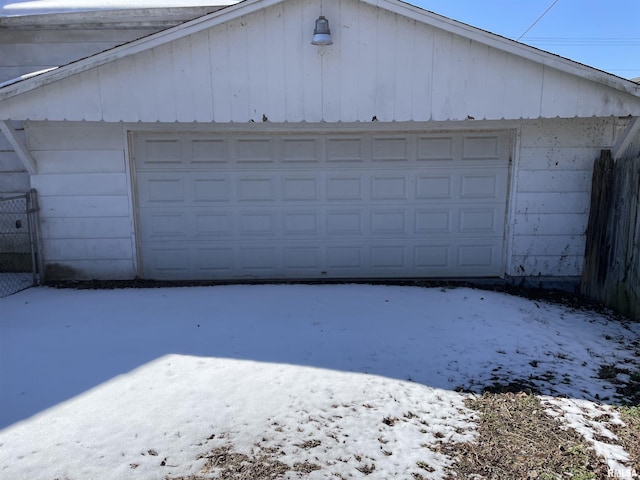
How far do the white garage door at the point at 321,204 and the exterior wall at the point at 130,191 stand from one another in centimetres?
21

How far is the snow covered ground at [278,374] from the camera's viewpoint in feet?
8.61

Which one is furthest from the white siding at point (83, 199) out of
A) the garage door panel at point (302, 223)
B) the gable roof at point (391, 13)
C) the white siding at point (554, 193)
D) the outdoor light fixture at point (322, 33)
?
the white siding at point (554, 193)

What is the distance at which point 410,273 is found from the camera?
684 cm

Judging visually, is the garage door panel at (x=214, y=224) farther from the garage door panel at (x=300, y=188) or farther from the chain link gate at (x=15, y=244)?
the chain link gate at (x=15, y=244)

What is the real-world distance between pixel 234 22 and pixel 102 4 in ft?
9.62

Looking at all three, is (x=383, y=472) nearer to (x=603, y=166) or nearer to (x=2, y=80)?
(x=603, y=166)

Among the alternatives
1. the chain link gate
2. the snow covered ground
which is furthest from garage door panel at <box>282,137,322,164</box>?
the chain link gate

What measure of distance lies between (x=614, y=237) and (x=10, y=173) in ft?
28.9

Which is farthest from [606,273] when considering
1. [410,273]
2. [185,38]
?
[185,38]

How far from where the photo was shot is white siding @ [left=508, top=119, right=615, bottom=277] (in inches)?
248

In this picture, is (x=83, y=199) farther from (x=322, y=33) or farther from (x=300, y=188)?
(x=322, y=33)

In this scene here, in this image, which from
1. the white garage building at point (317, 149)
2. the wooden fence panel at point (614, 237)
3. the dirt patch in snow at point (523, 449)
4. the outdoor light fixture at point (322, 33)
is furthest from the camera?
the white garage building at point (317, 149)

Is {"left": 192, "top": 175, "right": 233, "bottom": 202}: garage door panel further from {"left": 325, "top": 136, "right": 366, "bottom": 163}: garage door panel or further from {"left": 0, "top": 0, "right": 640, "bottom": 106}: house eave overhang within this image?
{"left": 0, "top": 0, "right": 640, "bottom": 106}: house eave overhang

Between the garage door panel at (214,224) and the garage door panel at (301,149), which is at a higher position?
the garage door panel at (301,149)
